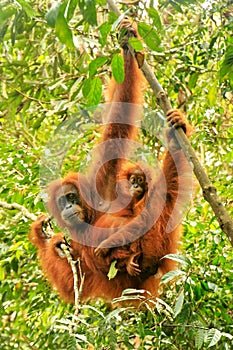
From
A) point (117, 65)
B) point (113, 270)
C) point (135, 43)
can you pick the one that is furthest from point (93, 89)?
point (113, 270)

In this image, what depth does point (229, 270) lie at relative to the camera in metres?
3.31

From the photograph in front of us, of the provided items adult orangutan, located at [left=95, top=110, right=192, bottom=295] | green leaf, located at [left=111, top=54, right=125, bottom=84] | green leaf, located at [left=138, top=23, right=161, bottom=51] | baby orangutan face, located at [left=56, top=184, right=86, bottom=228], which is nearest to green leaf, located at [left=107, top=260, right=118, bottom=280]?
adult orangutan, located at [left=95, top=110, right=192, bottom=295]

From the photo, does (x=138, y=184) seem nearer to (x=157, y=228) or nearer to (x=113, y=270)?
(x=157, y=228)

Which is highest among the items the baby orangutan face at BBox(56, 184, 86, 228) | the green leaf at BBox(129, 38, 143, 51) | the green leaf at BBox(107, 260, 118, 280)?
the green leaf at BBox(129, 38, 143, 51)

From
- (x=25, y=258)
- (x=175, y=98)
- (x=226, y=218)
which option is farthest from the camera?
(x=175, y=98)

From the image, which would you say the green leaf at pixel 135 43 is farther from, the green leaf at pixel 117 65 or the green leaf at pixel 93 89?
the green leaf at pixel 93 89

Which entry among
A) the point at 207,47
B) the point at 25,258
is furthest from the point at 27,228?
the point at 207,47

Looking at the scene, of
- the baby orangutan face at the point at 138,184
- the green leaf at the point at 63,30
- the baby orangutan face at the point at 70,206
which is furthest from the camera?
the baby orangutan face at the point at 70,206

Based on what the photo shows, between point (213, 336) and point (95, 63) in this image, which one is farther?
point (95, 63)

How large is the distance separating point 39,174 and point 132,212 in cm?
69

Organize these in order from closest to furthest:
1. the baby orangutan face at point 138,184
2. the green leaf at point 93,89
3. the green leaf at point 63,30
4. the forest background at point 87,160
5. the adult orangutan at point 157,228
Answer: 1. the green leaf at point 63,30
2. the green leaf at point 93,89
3. the forest background at point 87,160
4. the adult orangutan at point 157,228
5. the baby orangutan face at point 138,184

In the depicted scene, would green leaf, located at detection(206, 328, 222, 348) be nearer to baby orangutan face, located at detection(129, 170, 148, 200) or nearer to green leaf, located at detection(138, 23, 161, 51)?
green leaf, located at detection(138, 23, 161, 51)

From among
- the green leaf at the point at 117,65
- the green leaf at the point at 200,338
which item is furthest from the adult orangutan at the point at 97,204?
the green leaf at the point at 200,338

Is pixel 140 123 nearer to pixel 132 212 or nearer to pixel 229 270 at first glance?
pixel 132 212
